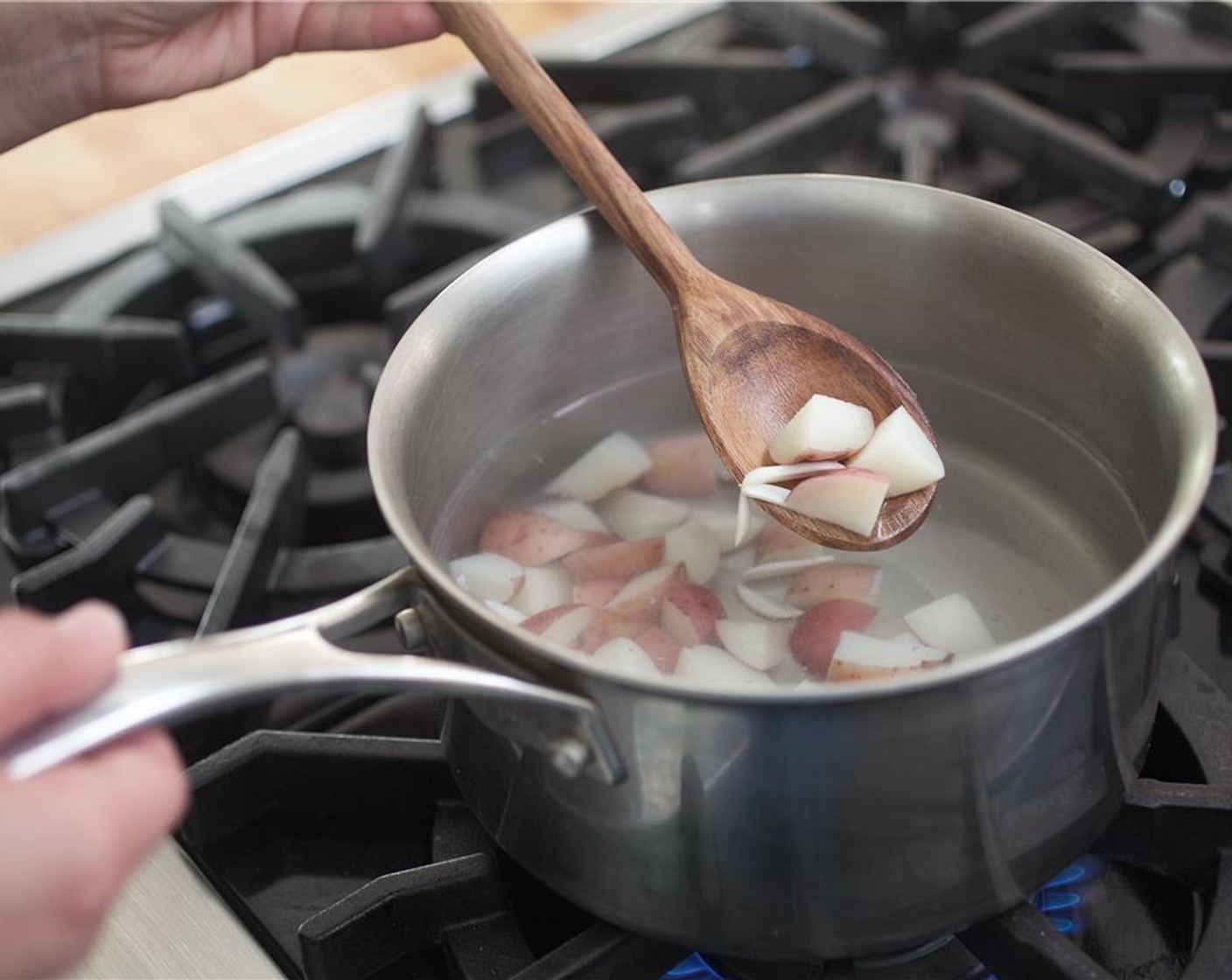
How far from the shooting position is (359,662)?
47 cm

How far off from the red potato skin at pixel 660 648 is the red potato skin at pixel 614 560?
6 centimetres

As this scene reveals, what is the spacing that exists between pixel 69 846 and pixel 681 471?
0.51 metres

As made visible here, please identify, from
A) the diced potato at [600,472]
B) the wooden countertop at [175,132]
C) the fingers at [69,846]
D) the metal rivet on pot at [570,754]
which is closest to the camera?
the fingers at [69,846]

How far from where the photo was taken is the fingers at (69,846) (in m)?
0.40

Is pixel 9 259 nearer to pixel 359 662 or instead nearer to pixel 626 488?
pixel 626 488

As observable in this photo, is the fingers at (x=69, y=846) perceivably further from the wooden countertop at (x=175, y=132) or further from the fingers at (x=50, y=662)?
the wooden countertop at (x=175, y=132)

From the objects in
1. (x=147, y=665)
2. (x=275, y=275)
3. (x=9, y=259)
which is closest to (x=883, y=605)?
(x=147, y=665)

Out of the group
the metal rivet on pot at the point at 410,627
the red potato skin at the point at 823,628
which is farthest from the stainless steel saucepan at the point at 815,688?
the red potato skin at the point at 823,628

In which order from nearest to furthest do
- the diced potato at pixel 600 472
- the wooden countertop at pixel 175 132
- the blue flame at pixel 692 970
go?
the blue flame at pixel 692 970, the diced potato at pixel 600 472, the wooden countertop at pixel 175 132

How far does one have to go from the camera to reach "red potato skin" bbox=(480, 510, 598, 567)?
775mm

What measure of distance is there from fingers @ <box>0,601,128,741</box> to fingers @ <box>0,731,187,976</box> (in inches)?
0.7

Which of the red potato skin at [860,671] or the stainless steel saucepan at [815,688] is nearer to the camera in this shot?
the stainless steel saucepan at [815,688]

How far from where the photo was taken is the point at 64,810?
1.32 feet

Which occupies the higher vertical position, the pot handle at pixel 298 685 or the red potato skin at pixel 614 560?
the pot handle at pixel 298 685
